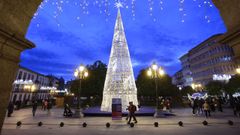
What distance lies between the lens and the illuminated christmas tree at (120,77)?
50.0ft

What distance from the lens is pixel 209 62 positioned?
5206 cm

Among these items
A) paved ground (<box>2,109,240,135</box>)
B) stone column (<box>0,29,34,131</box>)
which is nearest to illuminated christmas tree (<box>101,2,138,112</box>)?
paved ground (<box>2,109,240,135</box>)

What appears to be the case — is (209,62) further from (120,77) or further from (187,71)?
(120,77)

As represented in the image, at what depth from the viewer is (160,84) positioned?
3709 cm

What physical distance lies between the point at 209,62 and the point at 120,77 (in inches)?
1834

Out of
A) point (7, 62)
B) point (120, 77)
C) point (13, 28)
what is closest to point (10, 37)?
point (13, 28)

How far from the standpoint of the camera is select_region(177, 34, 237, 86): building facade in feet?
146

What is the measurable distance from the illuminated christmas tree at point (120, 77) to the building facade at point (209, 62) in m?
30.9

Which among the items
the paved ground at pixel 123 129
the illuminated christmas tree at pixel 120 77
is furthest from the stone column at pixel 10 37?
the illuminated christmas tree at pixel 120 77

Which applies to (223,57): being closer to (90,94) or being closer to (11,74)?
(90,94)

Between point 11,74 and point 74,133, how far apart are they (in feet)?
16.2

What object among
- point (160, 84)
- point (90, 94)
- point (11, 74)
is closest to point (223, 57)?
point (160, 84)

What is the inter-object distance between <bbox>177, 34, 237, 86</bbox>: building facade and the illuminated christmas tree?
102ft

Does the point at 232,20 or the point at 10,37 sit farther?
the point at 232,20
